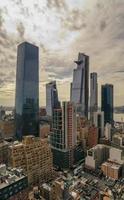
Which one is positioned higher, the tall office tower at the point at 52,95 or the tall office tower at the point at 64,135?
the tall office tower at the point at 52,95

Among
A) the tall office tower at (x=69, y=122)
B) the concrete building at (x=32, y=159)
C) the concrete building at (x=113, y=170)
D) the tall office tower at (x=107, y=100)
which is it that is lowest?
the concrete building at (x=113, y=170)

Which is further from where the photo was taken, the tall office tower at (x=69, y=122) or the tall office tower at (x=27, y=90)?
the tall office tower at (x=27, y=90)

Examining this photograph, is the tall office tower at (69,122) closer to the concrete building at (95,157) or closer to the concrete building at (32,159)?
the concrete building at (95,157)

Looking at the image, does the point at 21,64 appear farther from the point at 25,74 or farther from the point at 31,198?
the point at 31,198

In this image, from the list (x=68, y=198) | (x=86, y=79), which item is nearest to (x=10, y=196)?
(x=68, y=198)

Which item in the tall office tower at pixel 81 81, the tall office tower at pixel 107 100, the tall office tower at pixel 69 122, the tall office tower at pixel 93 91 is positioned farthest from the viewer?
the tall office tower at pixel 93 91

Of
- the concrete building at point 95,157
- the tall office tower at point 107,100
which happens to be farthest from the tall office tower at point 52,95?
the concrete building at point 95,157

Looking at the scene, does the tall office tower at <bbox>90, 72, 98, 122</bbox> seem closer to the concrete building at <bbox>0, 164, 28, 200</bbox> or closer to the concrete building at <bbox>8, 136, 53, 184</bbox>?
the concrete building at <bbox>8, 136, 53, 184</bbox>

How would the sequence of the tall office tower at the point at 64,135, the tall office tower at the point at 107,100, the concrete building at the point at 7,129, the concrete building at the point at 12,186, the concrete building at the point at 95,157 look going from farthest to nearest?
the tall office tower at the point at 107,100, the concrete building at the point at 7,129, the tall office tower at the point at 64,135, the concrete building at the point at 95,157, the concrete building at the point at 12,186
